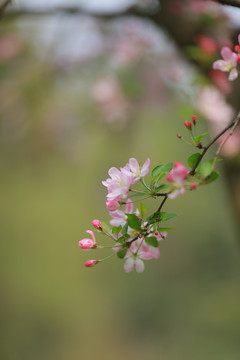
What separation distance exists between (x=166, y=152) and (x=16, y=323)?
2887 mm

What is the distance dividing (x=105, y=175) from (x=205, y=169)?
11.3 ft

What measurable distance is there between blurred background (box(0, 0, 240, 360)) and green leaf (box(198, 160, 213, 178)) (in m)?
0.73

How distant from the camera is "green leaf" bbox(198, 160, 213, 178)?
0.60 meters

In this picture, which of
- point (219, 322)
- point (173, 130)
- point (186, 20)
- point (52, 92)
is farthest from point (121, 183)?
point (173, 130)

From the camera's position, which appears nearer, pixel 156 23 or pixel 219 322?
pixel 156 23

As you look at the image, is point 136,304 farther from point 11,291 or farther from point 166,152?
point 166,152

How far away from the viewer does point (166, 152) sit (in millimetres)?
5645

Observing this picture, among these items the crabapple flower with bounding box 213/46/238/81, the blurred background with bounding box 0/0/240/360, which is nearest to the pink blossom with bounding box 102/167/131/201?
the crabapple flower with bounding box 213/46/238/81

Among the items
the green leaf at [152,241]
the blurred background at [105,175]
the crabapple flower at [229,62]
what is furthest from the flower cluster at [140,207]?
the blurred background at [105,175]

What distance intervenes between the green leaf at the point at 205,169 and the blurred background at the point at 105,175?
0.73 meters

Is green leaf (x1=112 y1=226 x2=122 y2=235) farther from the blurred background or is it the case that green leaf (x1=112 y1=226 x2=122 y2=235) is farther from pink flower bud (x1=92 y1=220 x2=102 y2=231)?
the blurred background

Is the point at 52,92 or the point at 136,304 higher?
the point at 52,92

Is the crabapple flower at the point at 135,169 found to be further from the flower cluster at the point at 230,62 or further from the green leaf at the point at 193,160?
the flower cluster at the point at 230,62

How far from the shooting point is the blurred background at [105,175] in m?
1.87
